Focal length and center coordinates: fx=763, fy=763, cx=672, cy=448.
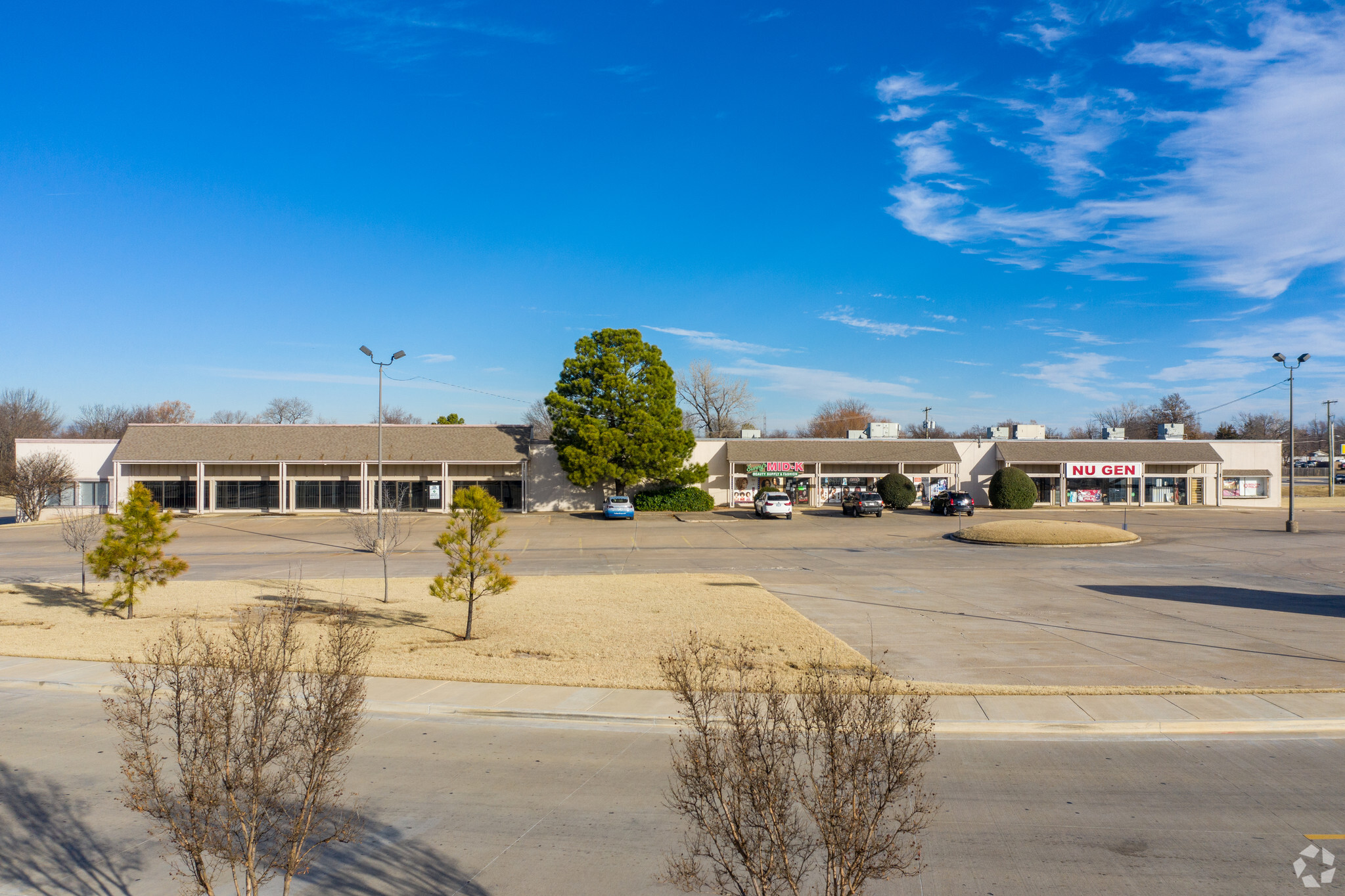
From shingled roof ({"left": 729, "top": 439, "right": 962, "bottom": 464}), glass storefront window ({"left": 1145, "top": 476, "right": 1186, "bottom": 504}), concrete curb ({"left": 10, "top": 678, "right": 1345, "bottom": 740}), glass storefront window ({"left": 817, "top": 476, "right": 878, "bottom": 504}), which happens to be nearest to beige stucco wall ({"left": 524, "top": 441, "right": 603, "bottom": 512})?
shingled roof ({"left": 729, "top": 439, "right": 962, "bottom": 464})

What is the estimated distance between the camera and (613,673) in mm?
12383

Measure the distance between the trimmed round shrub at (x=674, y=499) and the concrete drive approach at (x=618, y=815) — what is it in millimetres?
44285

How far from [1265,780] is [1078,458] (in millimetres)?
58939

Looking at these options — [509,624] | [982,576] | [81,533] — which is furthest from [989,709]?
[81,533]

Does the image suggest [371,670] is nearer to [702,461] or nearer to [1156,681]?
[1156,681]

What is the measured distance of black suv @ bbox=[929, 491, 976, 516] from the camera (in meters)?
48.9

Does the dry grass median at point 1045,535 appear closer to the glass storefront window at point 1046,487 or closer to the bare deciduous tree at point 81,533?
the glass storefront window at point 1046,487

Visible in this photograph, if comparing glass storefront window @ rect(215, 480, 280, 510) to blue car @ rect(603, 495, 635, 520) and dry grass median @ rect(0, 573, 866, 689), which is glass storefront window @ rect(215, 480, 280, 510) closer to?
blue car @ rect(603, 495, 635, 520)

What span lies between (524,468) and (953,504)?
29.8 meters

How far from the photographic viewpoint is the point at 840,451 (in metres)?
59.7

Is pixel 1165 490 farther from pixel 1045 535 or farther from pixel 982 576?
pixel 982 576

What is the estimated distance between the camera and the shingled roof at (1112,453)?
198ft

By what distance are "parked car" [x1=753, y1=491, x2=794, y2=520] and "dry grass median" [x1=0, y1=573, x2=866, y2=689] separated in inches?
1001

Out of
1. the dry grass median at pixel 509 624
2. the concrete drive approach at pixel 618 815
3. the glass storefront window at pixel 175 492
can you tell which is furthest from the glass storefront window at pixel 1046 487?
the glass storefront window at pixel 175 492
